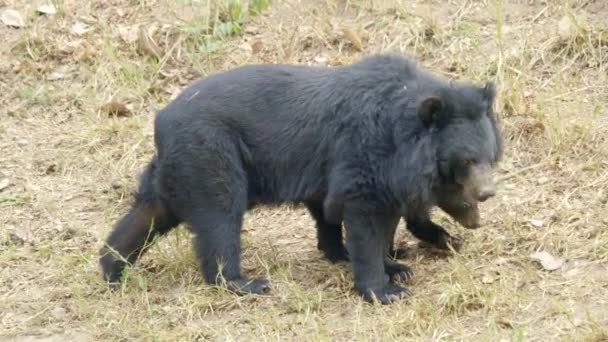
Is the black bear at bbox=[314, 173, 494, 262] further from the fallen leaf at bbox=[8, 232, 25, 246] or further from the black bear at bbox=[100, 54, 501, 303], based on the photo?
the fallen leaf at bbox=[8, 232, 25, 246]

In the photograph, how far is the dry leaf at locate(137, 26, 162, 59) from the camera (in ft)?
29.5

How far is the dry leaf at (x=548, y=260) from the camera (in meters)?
6.16

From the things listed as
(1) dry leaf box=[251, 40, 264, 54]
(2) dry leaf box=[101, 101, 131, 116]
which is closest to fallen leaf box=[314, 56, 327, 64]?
(1) dry leaf box=[251, 40, 264, 54]

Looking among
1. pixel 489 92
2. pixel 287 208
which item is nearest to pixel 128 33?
pixel 287 208

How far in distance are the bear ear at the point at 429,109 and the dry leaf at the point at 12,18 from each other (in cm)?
484

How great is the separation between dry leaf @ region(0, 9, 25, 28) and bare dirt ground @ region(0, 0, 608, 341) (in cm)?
7

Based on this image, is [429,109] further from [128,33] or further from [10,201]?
[128,33]

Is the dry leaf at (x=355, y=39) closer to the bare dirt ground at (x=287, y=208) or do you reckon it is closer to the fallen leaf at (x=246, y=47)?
the bare dirt ground at (x=287, y=208)

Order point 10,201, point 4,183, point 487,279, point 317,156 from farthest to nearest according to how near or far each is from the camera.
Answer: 1. point 4,183
2. point 10,201
3. point 317,156
4. point 487,279

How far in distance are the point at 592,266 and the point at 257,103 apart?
6.61 ft

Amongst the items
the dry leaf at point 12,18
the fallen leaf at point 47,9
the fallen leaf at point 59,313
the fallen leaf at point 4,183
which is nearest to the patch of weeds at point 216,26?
the fallen leaf at point 47,9

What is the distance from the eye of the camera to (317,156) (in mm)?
6152

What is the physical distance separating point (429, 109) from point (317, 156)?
0.75m

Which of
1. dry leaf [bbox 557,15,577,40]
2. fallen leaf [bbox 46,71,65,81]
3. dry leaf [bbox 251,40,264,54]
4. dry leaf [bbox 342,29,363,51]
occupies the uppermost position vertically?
dry leaf [bbox 557,15,577,40]
